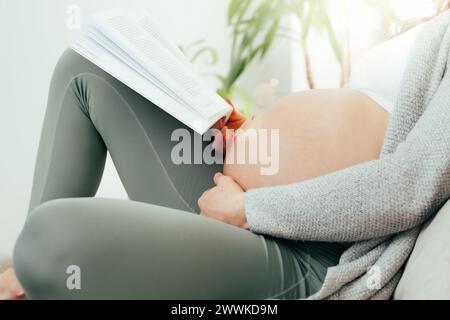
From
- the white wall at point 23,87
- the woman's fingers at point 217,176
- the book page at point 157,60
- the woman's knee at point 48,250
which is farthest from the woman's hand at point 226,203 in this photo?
the white wall at point 23,87

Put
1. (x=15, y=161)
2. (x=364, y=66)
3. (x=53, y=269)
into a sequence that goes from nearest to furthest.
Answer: (x=53, y=269) < (x=364, y=66) < (x=15, y=161)

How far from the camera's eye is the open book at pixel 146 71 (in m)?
0.76

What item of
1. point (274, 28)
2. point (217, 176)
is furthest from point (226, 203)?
point (274, 28)

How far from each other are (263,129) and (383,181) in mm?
273

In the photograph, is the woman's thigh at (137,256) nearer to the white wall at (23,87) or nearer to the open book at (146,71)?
the open book at (146,71)

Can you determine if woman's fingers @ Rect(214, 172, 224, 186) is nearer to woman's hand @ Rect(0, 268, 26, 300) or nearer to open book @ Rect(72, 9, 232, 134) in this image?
open book @ Rect(72, 9, 232, 134)

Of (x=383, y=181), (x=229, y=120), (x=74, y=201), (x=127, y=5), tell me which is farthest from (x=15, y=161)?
(x=383, y=181)

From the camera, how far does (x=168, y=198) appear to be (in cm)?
86

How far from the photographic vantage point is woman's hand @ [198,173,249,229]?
→ 68 centimetres

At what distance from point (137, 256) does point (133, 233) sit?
2 centimetres

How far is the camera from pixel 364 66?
914mm

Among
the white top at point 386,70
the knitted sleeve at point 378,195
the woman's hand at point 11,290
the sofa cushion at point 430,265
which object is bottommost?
the woman's hand at point 11,290

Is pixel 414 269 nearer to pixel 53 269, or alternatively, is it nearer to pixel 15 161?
pixel 53 269

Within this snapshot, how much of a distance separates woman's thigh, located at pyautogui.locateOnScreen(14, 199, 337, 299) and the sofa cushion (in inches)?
5.5
